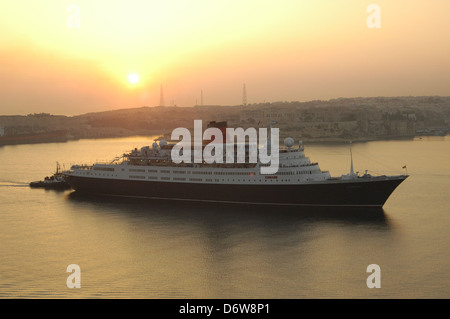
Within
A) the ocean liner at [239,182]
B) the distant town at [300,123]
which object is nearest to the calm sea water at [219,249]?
the ocean liner at [239,182]

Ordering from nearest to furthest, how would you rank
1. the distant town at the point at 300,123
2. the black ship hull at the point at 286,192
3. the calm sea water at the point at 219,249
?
the calm sea water at the point at 219,249 < the black ship hull at the point at 286,192 < the distant town at the point at 300,123

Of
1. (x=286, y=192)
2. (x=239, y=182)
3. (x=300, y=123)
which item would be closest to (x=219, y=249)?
(x=286, y=192)

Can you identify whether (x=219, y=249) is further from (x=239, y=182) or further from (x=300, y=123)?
(x=300, y=123)

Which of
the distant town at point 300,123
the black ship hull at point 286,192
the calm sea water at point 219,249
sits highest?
the distant town at point 300,123

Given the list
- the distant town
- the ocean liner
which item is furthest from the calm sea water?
the distant town

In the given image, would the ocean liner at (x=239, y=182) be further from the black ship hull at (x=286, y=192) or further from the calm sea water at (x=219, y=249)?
the calm sea water at (x=219, y=249)

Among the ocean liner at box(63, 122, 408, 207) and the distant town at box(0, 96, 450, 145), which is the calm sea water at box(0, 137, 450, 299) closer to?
the ocean liner at box(63, 122, 408, 207)

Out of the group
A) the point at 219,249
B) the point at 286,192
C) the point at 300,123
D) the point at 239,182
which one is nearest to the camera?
the point at 219,249
